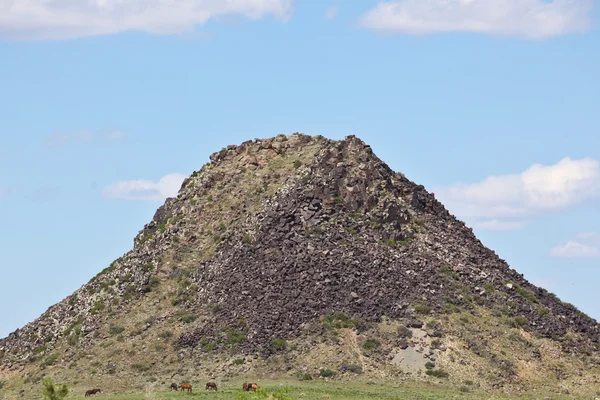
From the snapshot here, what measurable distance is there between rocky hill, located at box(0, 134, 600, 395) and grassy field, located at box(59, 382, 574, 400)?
7.98 ft

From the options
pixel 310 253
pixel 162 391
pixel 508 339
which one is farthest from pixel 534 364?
pixel 162 391

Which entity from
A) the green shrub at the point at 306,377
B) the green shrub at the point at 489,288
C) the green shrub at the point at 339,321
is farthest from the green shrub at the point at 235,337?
the green shrub at the point at 489,288

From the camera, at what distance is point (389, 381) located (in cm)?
11325

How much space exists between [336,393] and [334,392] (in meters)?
0.52

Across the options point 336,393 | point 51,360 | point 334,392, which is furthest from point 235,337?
point 51,360

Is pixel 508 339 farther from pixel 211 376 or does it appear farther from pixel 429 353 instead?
pixel 211 376

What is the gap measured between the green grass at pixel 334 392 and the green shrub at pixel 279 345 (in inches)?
247

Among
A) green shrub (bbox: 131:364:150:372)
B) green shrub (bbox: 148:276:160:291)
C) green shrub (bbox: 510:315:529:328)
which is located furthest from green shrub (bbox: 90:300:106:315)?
green shrub (bbox: 510:315:529:328)

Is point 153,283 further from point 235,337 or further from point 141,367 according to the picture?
point 235,337

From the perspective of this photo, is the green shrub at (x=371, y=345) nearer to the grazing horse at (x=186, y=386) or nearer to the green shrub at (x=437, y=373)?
the green shrub at (x=437, y=373)

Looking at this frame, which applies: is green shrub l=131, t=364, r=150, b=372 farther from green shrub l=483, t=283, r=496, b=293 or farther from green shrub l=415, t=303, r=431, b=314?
green shrub l=483, t=283, r=496, b=293

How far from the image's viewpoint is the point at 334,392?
107812mm

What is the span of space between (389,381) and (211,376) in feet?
50.6

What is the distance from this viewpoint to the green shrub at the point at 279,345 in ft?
391
